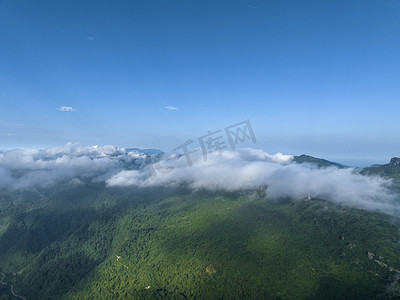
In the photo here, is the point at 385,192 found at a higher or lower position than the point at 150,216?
higher

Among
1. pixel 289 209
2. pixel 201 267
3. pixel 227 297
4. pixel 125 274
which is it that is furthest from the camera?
pixel 289 209

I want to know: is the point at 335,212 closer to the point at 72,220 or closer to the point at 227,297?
the point at 227,297

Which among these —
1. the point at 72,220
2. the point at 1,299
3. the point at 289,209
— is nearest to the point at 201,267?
the point at 289,209

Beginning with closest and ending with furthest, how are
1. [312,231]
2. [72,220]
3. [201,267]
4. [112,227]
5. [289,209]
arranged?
[201,267] → [312,231] → [289,209] → [112,227] → [72,220]

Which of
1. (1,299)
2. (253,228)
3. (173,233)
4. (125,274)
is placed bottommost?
(1,299)

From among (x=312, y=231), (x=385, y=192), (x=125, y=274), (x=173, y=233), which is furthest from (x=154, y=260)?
(x=385, y=192)

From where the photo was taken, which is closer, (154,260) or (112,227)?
(154,260)
